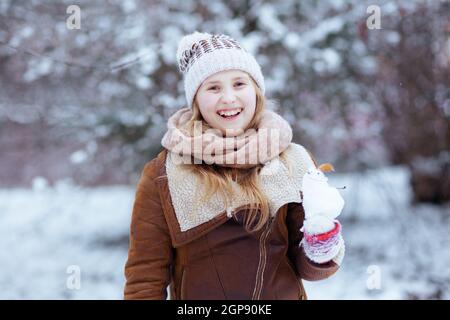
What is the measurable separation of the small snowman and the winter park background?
2672 mm

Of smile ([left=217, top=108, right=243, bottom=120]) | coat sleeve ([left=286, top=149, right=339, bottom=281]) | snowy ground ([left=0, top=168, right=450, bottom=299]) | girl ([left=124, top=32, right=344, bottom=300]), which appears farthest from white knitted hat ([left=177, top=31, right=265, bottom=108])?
snowy ground ([left=0, top=168, right=450, bottom=299])

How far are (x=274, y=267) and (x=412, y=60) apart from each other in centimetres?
437

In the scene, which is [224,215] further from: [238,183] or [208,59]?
[208,59]

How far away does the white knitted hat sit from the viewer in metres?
1.89

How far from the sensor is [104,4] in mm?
4773

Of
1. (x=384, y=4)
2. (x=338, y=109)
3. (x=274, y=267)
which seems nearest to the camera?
(x=274, y=267)

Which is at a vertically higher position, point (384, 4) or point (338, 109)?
point (384, 4)

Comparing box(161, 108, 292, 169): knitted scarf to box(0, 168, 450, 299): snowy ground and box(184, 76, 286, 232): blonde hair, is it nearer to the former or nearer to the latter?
box(184, 76, 286, 232): blonde hair

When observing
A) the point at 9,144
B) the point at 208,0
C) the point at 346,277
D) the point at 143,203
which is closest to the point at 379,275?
the point at 346,277

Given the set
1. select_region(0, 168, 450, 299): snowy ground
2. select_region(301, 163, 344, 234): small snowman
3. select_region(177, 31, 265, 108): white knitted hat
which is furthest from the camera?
select_region(0, 168, 450, 299): snowy ground

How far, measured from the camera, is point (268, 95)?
15.6ft

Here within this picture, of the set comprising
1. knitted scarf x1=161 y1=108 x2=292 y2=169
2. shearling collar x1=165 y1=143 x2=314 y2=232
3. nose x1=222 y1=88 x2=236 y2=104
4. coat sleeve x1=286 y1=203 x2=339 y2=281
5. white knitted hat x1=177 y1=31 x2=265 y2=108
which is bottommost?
coat sleeve x1=286 y1=203 x2=339 y2=281

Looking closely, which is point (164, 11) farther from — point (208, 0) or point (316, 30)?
point (316, 30)

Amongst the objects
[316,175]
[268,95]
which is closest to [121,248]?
[268,95]
